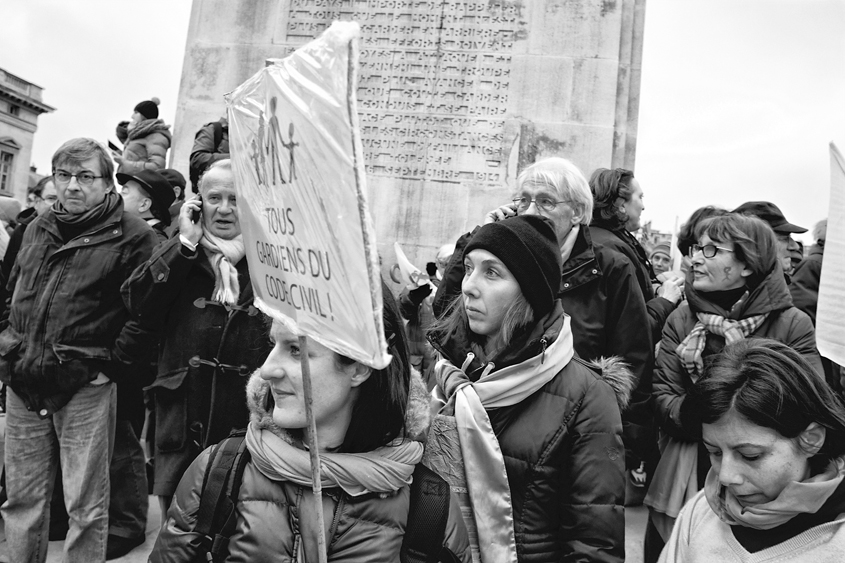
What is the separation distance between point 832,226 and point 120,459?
3829 mm

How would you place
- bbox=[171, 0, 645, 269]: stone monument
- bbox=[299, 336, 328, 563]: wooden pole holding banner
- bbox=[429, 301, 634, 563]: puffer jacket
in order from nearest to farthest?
bbox=[299, 336, 328, 563]: wooden pole holding banner
bbox=[429, 301, 634, 563]: puffer jacket
bbox=[171, 0, 645, 269]: stone monument

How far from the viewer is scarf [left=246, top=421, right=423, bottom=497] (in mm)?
1739

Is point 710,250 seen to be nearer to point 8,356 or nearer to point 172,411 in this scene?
point 172,411

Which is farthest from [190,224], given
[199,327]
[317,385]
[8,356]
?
[317,385]

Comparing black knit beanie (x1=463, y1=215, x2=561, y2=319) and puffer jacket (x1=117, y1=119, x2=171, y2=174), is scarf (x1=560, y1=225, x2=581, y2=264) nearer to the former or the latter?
black knit beanie (x1=463, y1=215, x2=561, y2=319)

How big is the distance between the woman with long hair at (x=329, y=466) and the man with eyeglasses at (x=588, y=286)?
4.37 feet

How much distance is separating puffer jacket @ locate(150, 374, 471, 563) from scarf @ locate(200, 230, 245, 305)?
1.34 metres

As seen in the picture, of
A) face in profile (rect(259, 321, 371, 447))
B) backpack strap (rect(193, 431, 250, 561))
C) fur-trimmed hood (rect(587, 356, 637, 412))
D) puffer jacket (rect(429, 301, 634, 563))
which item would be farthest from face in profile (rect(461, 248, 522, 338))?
backpack strap (rect(193, 431, 250, 561))

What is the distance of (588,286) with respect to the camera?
3.14 metres

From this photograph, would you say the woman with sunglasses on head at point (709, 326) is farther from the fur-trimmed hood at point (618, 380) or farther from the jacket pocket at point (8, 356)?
the jacket pocket at point (8, 356)

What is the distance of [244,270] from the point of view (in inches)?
127

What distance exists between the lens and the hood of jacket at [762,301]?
306cm

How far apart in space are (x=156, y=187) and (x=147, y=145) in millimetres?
1541

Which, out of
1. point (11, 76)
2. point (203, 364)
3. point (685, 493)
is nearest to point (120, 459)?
point (203, 364)
